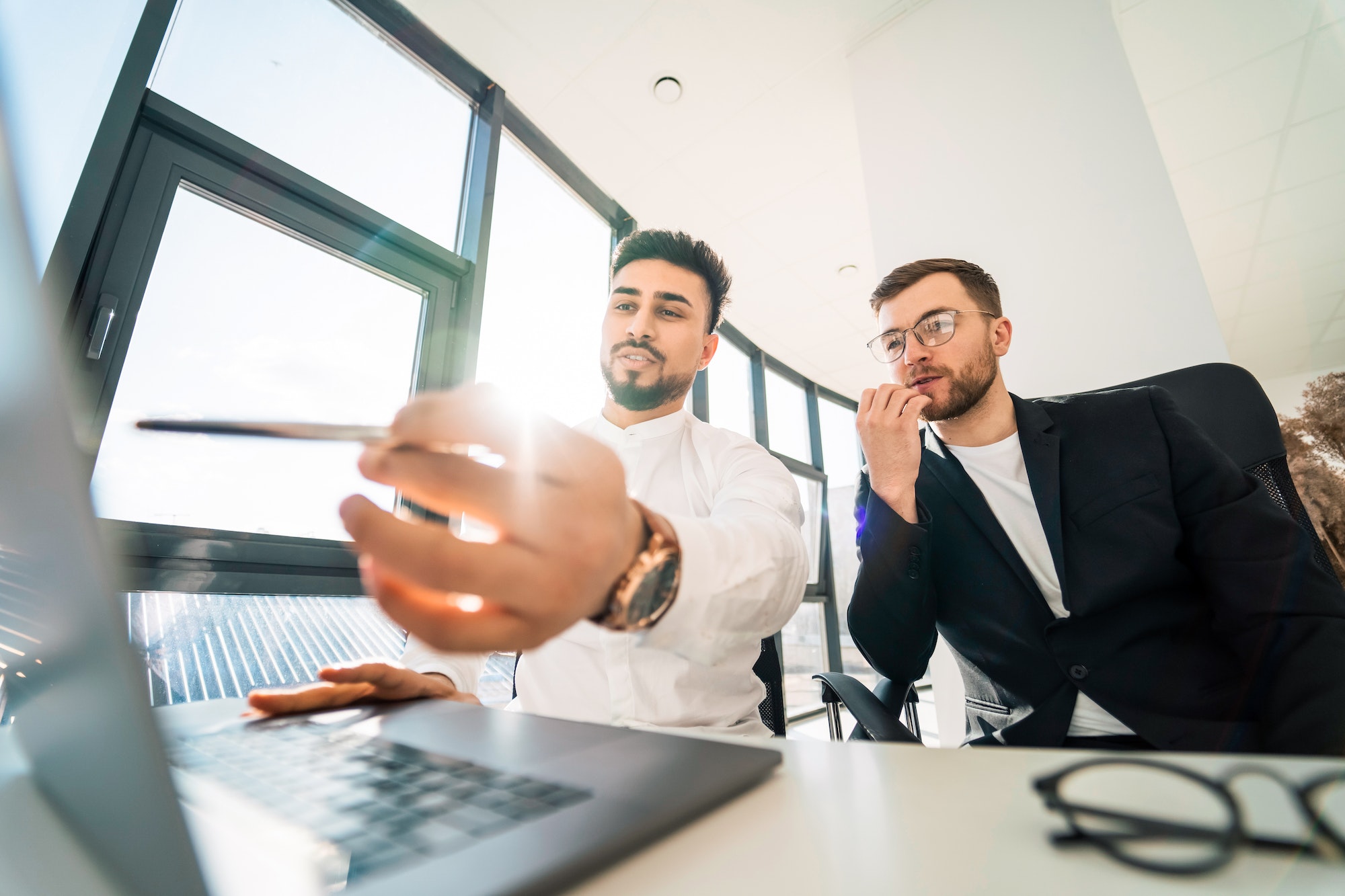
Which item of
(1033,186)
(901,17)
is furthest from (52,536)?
(901,17)

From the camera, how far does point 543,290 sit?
2625 millimetres

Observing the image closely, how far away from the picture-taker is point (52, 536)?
0.72 ft

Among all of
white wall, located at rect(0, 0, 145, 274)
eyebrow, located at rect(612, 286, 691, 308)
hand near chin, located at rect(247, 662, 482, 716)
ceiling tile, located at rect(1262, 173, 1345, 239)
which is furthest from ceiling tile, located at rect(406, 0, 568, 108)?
ceiling tile, located at rect(1262, 173, 1345, 239)

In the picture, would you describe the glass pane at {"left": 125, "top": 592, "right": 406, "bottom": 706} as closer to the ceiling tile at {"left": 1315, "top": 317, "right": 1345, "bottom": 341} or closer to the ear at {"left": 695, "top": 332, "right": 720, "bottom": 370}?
the ear at {"left": 695, "top": 332, "right": 720, "bottom": 370}

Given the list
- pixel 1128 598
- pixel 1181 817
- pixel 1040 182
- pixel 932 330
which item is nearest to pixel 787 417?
pixel 1040 182

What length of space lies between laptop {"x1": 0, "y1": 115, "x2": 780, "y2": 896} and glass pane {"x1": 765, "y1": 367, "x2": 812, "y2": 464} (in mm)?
4100

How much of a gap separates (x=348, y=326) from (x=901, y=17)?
250cm

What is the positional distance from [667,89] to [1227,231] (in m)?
3.44

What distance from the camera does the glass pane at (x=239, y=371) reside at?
1229 mm

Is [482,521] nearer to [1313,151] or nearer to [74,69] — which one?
[74,69]

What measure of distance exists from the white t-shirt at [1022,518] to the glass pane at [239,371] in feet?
4.48

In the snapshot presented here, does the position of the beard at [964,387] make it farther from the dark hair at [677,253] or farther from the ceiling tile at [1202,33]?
the ceiling tile at [1202,33]

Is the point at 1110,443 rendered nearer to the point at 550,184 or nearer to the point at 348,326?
the point at 348,326

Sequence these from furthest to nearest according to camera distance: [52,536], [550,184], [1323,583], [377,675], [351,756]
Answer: [550,184]
[1323,583]
[377,675]
[351,756]
[52,536]
